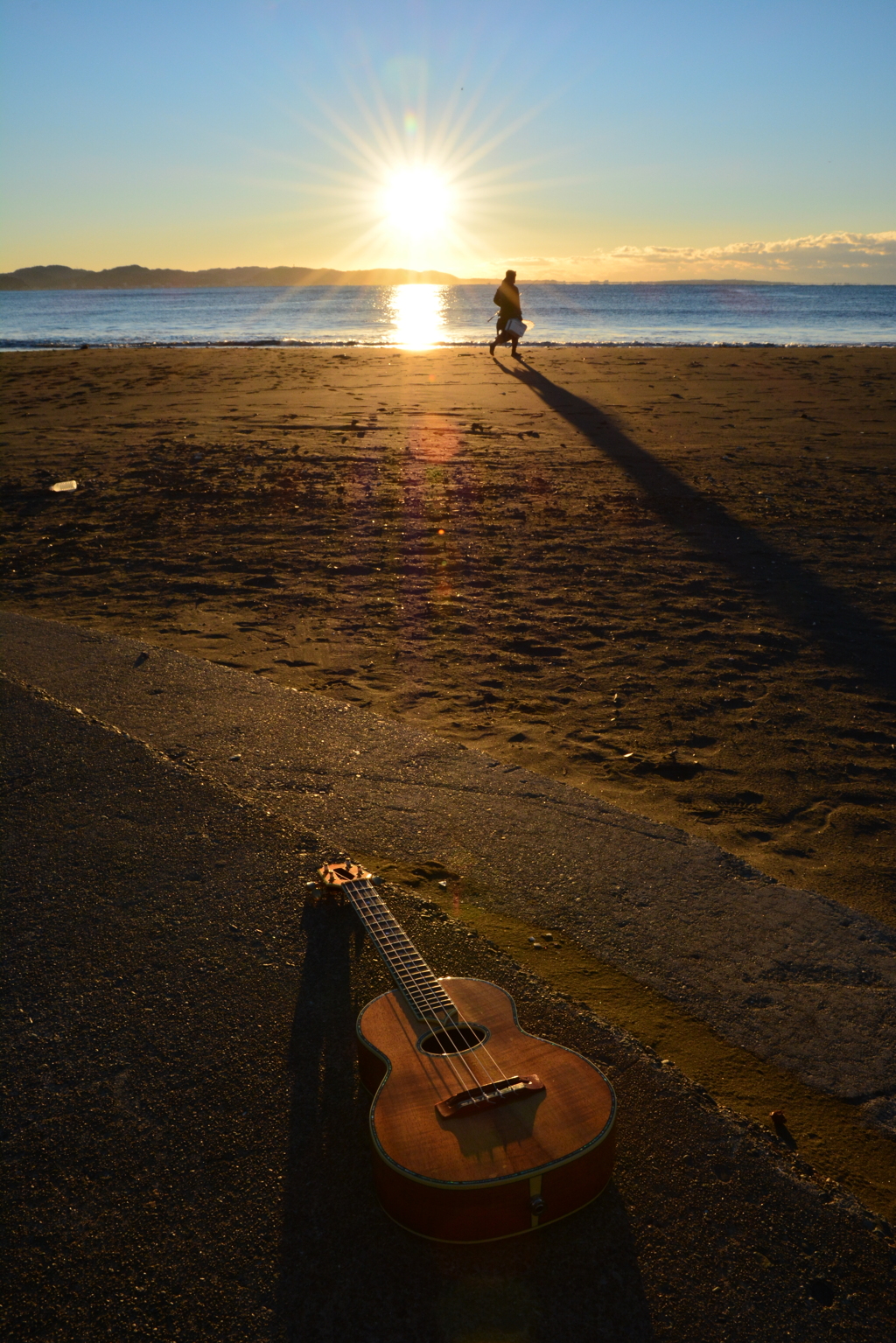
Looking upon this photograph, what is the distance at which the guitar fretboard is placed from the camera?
1.96 m

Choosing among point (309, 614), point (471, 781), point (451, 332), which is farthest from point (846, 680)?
point (451, 332)

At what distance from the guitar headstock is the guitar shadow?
0.72 m

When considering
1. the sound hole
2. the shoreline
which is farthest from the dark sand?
the shoreline

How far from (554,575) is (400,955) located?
3.77 metres

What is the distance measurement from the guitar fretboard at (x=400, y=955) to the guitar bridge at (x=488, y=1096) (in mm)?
258

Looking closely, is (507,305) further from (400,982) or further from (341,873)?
(400,982)

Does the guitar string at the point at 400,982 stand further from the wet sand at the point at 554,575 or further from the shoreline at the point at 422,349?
the shoreline at the point at 422,349

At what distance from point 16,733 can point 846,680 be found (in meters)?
3.85

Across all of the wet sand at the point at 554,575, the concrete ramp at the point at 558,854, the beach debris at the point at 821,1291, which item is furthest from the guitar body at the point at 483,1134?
the wet sand at the point at 554,575

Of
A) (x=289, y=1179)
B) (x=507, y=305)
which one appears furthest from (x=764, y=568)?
(x=507, y=305)

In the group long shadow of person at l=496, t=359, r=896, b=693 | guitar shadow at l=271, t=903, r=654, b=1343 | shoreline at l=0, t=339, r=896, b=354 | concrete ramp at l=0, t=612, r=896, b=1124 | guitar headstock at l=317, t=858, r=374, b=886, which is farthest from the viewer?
shoreline at l=0, t=339, r=896, b=354

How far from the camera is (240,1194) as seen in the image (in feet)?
5.29

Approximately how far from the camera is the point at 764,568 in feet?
18.1

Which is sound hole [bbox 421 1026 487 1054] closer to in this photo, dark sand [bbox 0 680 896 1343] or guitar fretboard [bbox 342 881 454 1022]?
guitar fretboard [bbox 342 881 454 1022]
